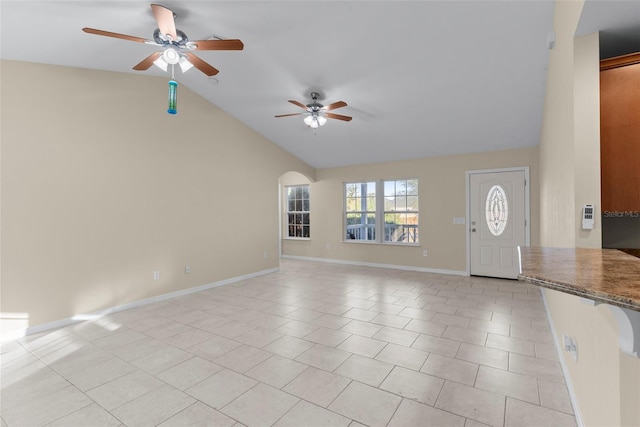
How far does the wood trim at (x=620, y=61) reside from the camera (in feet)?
4.99

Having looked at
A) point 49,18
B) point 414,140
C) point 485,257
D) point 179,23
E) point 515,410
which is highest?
point 179,23

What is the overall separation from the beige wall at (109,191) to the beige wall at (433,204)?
2.52 metres

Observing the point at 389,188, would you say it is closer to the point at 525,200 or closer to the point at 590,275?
the point at 525,200

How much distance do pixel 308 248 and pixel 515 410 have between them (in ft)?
20.3

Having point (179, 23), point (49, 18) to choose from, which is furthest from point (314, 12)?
point (49, 18)

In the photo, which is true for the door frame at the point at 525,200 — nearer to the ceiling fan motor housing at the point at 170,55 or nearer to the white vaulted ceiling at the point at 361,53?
the white vaulted ceiling at the point at 361,53

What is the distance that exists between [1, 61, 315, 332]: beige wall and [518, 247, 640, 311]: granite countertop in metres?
4.43

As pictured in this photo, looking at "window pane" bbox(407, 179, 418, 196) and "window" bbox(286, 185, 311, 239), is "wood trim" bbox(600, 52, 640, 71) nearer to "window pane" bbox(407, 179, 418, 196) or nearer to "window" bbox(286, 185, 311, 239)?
"window pane" bbox(407, 179, 418, 196)

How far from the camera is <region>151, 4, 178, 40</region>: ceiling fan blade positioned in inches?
91.2

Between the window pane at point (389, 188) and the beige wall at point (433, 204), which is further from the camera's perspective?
the window pane at point (389, 188)

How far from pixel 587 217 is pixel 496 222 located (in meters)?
4.41

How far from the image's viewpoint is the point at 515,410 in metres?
1.94

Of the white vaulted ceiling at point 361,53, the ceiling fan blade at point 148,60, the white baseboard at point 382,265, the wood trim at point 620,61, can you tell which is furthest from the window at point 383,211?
the ceiling fan blade at point 148,60

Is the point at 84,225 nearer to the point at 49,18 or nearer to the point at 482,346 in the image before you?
the point at 49,18
